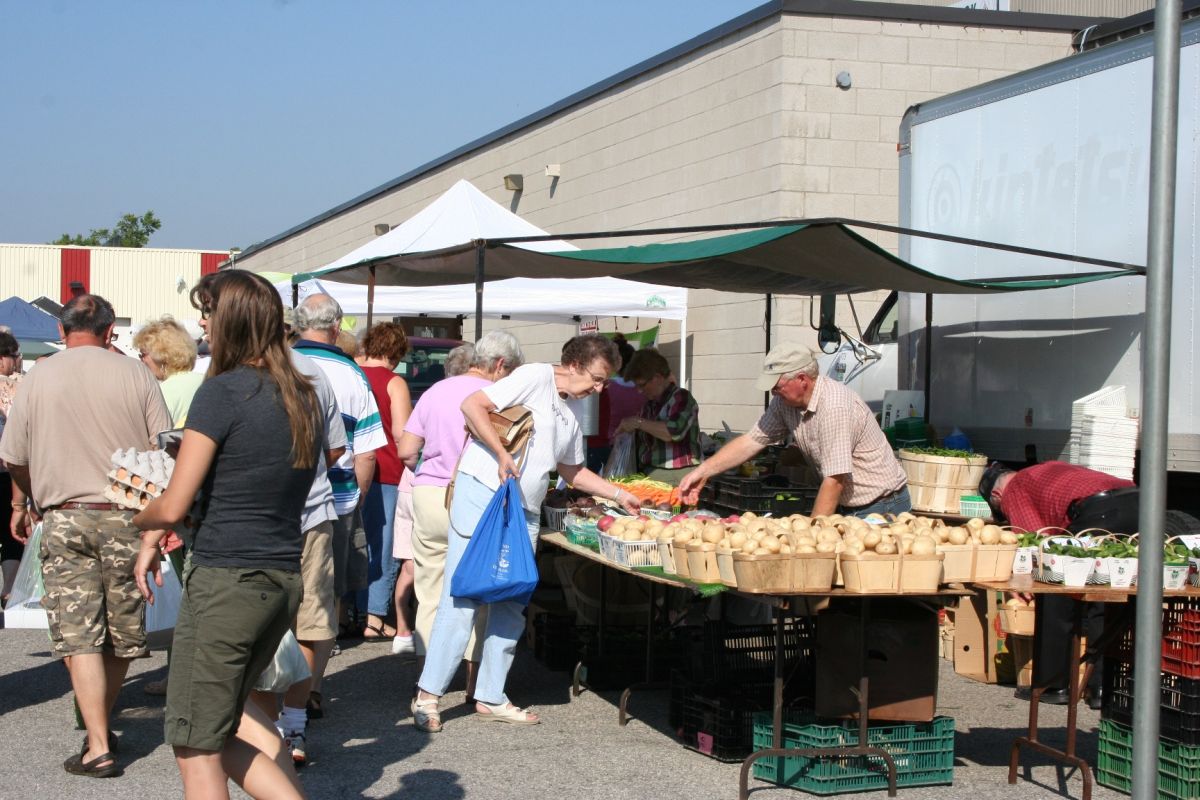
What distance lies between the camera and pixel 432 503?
704cm

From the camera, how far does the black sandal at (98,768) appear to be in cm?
543

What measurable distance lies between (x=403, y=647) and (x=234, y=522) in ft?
15.2

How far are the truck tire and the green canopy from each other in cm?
155

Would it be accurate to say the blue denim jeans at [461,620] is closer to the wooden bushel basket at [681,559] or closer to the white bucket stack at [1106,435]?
the wooden bushel basket at [681,559]

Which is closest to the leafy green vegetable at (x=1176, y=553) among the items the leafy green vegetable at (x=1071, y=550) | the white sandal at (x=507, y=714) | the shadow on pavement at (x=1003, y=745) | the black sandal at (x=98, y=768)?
the leafy green vegetable at (x=1071, y=550)

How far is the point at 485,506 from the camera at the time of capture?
627 cm

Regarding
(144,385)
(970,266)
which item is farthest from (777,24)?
(144,385)

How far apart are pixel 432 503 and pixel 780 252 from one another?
246cm

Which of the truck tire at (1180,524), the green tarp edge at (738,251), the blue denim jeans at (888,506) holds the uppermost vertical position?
the green tarp edge at (738,251)

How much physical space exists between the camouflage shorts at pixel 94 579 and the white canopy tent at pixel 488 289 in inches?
186

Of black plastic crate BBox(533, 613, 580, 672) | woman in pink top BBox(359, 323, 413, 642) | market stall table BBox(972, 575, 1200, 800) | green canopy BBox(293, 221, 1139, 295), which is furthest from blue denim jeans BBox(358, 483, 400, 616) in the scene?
market stall table BBox(972, 575, 1200, 800)

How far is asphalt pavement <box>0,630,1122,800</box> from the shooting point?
5.38 m

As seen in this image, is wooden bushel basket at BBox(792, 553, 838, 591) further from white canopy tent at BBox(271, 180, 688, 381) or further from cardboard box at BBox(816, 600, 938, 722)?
white canopy tent at BBox(271, 180, 688, 381)

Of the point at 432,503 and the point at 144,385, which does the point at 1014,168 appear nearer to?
the point at 432,503
